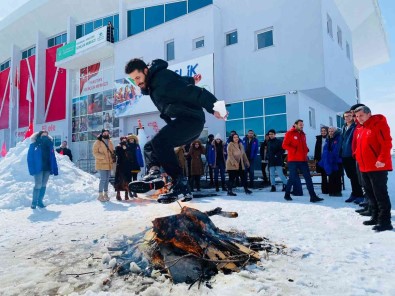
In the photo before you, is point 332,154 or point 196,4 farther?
point 196,4

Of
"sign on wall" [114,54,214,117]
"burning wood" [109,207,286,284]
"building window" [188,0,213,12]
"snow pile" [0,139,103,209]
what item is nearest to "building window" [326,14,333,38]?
"sign on wall" [114,54,214,117]

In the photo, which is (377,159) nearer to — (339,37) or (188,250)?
(188,250)

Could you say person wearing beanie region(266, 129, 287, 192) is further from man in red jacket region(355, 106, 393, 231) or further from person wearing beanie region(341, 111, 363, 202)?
man in red jacket region(355, 106, 393, 231)

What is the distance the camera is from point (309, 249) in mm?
3322

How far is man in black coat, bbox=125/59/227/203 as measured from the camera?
271cm

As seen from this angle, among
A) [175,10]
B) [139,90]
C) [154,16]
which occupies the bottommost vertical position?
[139,90]

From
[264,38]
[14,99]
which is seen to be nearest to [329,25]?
[264,38]

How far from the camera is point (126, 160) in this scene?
742cm

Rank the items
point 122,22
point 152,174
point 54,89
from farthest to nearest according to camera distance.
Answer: point 54,89, point 122,22, point 152,174

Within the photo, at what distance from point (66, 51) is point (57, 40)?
4395 millimetres

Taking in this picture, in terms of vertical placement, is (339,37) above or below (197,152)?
above

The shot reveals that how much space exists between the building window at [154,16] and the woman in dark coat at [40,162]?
46.3 feet

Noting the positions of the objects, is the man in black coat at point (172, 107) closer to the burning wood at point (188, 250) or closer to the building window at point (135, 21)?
the burning wood at point (188, 250)

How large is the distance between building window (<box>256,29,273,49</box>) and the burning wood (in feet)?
40.5
